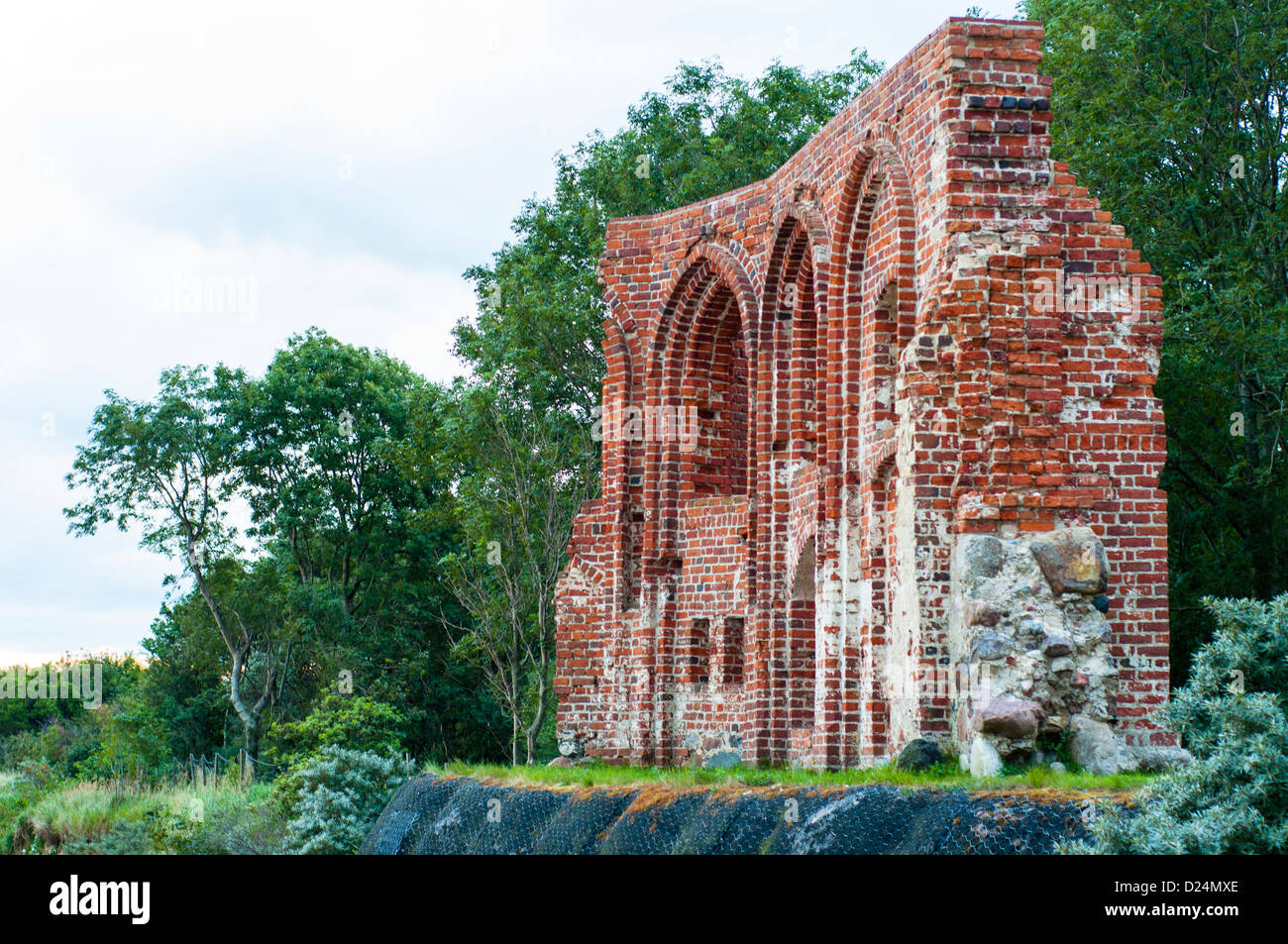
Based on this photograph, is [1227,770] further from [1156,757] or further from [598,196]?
[598,196]

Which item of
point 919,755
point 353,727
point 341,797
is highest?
point 919,755

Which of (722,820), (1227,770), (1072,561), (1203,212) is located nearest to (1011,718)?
(1072,561)

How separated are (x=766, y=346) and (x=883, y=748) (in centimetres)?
551

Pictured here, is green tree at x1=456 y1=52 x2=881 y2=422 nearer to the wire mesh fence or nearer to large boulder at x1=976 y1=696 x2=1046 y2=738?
the wire mesh fence

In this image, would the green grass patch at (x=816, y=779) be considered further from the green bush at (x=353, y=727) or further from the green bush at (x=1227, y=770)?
the green bush at (x=353, y=727)

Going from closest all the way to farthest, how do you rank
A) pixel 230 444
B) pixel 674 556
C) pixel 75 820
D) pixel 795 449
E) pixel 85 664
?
pixel 795 449 < pixel 674 556 < pixel 75 820 < pixel 230 444 < pixel 85 664

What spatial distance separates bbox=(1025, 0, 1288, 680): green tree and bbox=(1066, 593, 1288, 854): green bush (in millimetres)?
12188

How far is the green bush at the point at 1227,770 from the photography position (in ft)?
25.4

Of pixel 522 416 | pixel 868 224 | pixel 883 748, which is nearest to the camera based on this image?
pixel 883 748

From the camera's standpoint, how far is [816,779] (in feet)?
38.7

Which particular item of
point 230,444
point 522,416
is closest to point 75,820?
point 522,416

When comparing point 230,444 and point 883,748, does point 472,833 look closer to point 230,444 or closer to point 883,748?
point 883,748

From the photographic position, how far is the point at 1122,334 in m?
12.8

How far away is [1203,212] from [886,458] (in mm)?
10198
